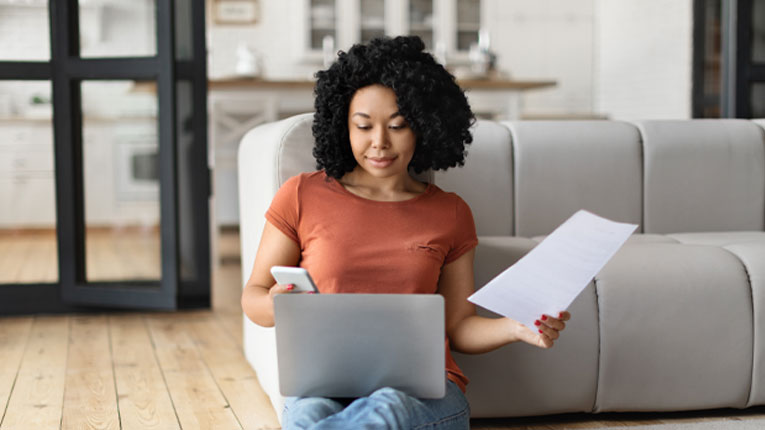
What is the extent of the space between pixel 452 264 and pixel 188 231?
2023 mm

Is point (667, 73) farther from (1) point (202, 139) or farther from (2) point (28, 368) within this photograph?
(2) point (28, 368)

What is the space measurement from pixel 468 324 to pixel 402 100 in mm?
421

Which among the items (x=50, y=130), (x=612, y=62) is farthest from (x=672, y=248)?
(x=612, y=62)

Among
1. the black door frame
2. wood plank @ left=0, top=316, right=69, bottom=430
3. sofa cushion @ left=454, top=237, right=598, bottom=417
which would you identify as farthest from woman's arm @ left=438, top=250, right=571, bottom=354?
the black door frame

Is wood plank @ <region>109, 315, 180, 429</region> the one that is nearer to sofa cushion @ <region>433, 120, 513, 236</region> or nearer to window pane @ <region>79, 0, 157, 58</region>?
sofa cushion @ <region>433, 120, 513, 236</region>

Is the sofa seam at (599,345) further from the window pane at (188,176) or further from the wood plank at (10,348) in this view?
the window pane at (188,176)

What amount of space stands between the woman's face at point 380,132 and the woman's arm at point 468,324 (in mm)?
232

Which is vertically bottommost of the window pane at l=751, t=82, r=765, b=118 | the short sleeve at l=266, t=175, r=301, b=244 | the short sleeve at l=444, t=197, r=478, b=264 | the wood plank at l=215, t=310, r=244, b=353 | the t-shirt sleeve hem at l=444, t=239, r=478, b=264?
the wood plank at l=215, t=310, r=244, b=353

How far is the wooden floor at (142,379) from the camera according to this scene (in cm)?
186

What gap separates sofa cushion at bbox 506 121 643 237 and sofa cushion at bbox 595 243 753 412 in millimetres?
354

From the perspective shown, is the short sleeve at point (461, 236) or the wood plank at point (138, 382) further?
the wood plank at point (138, 382)

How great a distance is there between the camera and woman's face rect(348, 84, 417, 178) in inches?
56.3

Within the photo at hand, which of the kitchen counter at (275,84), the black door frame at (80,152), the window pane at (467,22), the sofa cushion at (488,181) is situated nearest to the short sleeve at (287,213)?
the sofa cushion at (488,181)

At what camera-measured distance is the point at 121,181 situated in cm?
323
